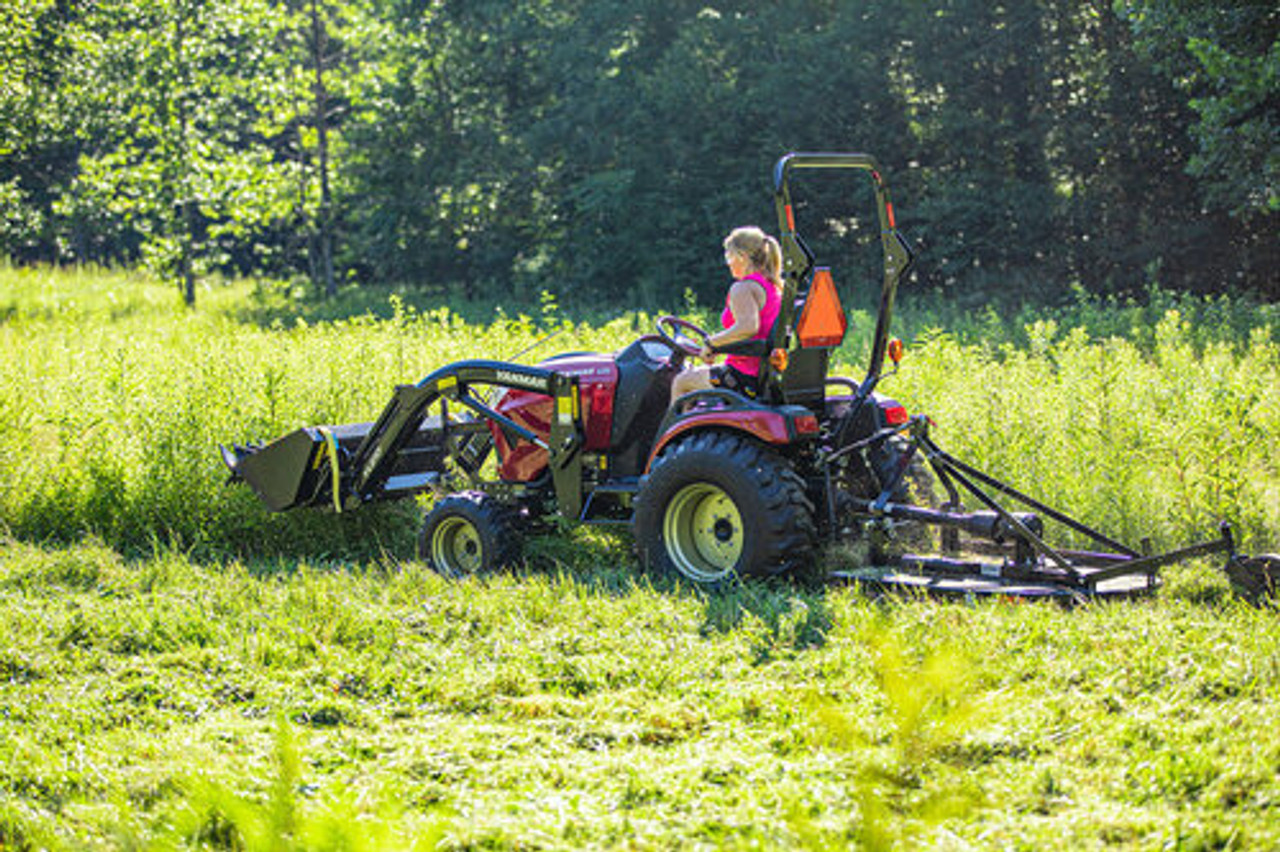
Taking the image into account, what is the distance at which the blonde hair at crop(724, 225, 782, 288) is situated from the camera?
22.9 feet

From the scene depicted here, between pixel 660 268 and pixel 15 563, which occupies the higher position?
pixel 660 268

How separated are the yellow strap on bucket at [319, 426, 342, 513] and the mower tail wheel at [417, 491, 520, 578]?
25.6 inches

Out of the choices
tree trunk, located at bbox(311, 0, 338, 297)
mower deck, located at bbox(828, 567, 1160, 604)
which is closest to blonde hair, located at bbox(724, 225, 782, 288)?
mower deck, located at bbox(828, 567, 1160, 604)

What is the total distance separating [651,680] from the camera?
5145mm

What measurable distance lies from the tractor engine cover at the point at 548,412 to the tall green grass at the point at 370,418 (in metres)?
1.16

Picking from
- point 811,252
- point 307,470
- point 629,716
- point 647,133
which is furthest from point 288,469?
point 647,133

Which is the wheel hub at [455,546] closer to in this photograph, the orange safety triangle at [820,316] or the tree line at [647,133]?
the orange safety triangle at [820,316]

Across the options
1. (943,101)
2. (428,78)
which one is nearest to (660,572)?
(943,101)

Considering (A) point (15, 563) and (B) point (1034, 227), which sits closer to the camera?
(A) point (15, 563)

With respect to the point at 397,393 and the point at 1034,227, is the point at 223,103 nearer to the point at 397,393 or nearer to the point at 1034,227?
the point at 1034,227

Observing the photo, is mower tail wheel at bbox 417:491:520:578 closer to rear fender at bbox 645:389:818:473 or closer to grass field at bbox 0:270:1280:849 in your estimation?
grass field at bbox 0:270:1280:849

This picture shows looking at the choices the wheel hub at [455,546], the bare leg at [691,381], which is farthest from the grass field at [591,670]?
the bare leg at [691,381]

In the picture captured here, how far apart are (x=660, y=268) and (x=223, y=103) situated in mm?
9273

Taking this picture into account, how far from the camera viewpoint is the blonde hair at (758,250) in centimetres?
698
